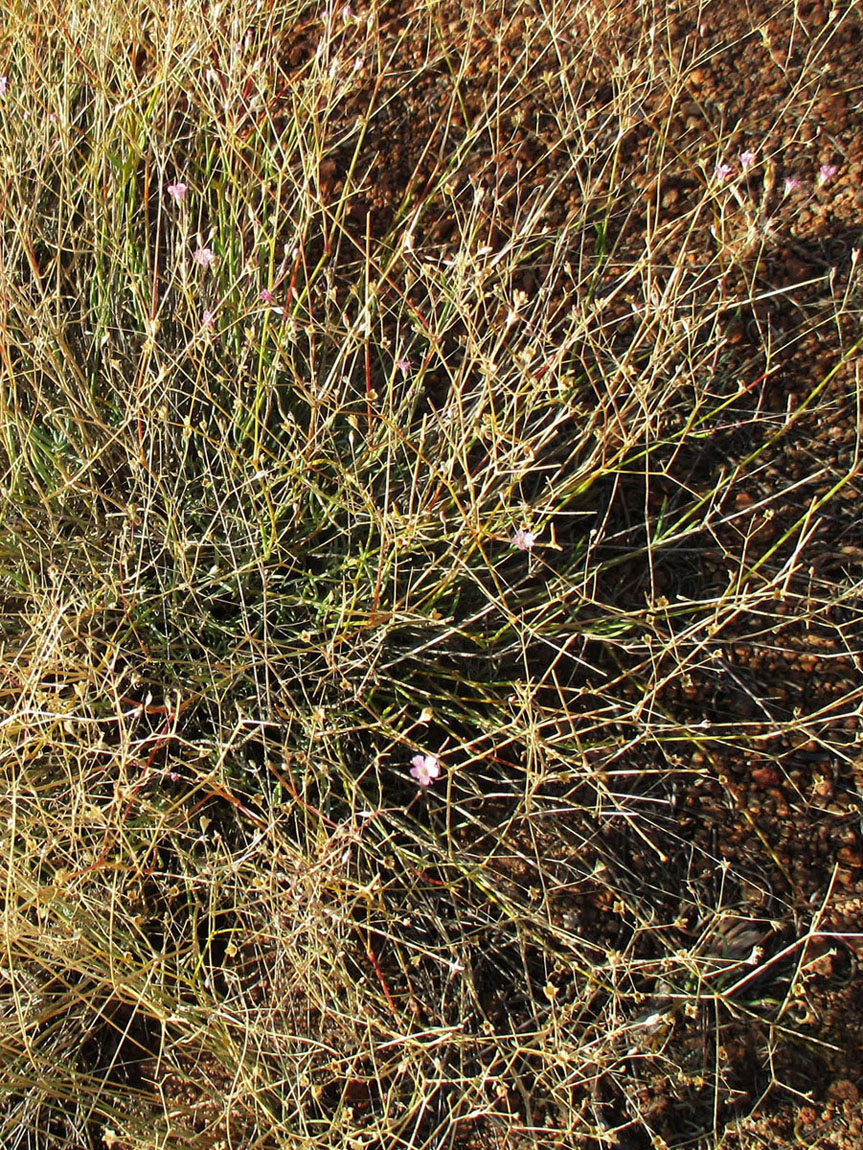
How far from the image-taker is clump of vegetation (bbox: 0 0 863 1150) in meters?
1.52

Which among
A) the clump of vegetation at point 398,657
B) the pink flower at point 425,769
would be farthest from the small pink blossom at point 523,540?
the pink flower at point 425,769

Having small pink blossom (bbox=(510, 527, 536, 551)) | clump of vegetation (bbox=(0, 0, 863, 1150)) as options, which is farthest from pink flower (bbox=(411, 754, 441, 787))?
small pink blossom (bbox=(510, 527, 536, 551))

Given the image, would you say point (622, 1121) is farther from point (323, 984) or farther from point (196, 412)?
point (196, 412)

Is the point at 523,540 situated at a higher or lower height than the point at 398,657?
higher

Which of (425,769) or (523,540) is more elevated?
(523,540)

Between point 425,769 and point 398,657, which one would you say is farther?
point 398,657

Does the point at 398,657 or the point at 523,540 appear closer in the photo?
the point at 523,540

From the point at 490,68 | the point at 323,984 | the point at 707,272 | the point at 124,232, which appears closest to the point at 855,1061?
the point at 323,984

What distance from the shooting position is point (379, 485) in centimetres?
191

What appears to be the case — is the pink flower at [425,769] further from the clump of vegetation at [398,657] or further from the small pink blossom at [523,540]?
the small pink blossom at [523,540]

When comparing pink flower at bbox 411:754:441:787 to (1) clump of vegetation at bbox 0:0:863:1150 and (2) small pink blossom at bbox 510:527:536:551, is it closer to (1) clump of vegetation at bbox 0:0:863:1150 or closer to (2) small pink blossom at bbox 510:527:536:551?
(1) clump of vegetation at bbox 0:0:863:1150

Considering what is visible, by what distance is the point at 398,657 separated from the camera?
1.77m

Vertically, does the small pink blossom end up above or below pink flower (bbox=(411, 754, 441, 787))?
above

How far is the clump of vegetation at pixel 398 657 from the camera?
1523 mm
